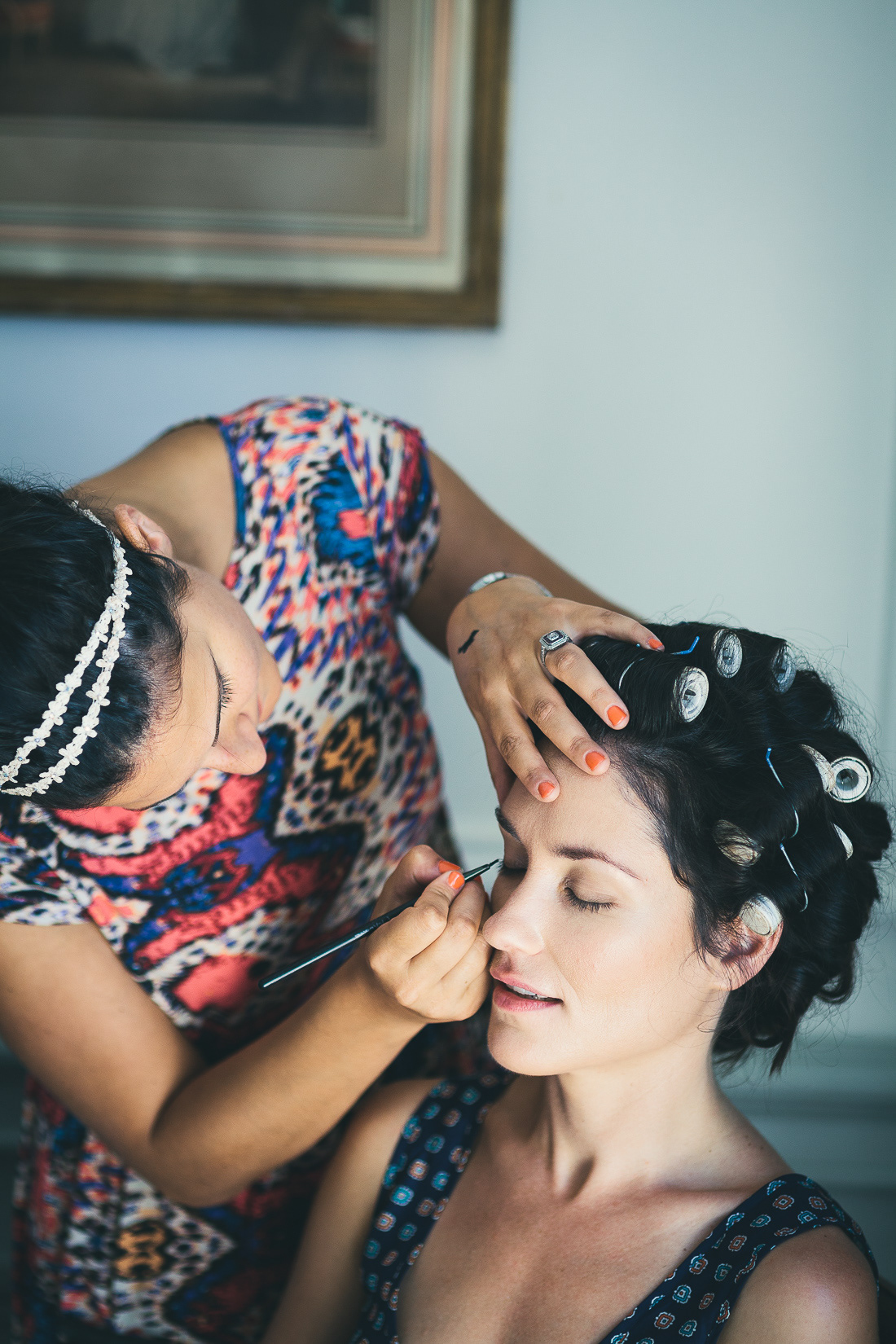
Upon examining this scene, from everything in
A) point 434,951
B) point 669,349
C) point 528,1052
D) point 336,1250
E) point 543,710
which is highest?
point 669,349

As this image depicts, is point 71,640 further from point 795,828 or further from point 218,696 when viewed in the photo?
point 795,828

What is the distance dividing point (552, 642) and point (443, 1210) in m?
0.69

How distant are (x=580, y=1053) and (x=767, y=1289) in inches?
10.3

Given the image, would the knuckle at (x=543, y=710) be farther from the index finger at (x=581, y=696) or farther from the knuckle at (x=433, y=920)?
the knuckle at (x=433, y=920)

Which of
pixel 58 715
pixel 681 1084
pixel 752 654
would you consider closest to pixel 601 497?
pixel 752 654

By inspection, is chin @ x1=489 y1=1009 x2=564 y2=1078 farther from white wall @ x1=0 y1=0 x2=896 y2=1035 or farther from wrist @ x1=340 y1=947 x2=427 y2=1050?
white wall @ x1=0 y1=0 x2=896 y2=1035

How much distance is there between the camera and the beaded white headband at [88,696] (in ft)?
3.03

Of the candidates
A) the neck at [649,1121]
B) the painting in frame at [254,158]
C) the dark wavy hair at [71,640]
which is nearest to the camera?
the dark wavy hair at [71,640]

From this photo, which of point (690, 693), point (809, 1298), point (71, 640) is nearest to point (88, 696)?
point (71, 640)

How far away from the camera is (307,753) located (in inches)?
52.1

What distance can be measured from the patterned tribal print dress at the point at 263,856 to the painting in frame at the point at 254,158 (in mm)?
587

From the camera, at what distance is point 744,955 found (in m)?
1.11

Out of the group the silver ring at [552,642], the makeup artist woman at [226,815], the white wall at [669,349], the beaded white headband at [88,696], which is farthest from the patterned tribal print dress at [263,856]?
the white wall at [669,349]

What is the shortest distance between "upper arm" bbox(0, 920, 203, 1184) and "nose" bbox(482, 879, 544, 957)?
1.47 ft
